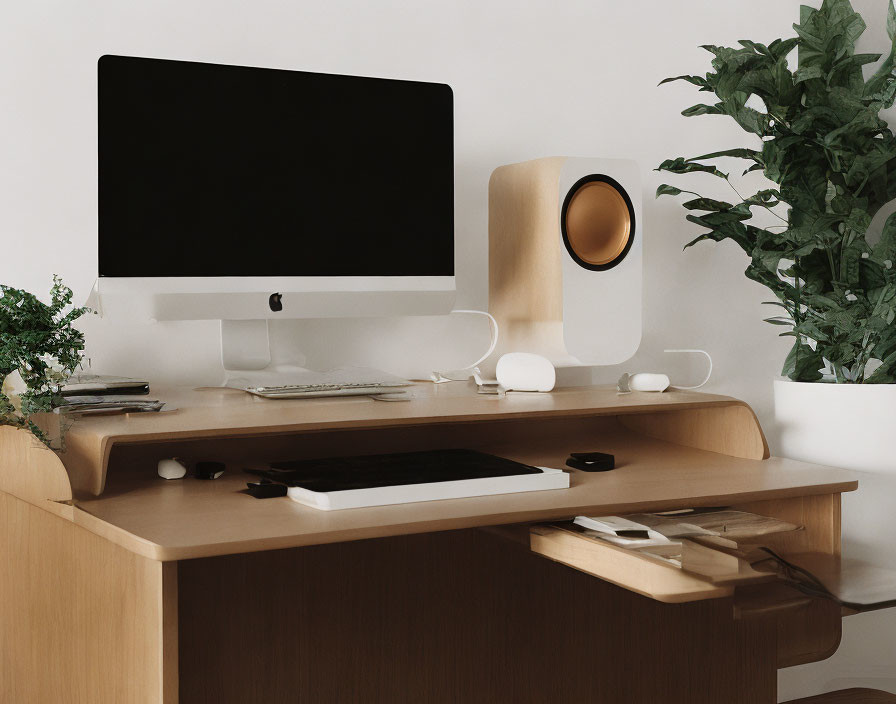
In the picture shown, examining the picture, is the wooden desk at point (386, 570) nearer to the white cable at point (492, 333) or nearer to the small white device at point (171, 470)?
the small white device at point (171, 470)

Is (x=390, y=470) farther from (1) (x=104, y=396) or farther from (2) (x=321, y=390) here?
(1) (x=104, y=396)

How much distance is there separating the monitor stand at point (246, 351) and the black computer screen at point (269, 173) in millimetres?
135

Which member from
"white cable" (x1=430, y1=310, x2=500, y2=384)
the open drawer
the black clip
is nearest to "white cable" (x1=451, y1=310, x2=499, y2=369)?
"white cable" (x1=430, y1=310, x2=500, y2=384)

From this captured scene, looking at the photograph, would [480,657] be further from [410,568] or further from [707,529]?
[707,529]

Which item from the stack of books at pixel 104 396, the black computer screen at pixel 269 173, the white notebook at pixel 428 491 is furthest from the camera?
the black computer screen at pixel 269 173

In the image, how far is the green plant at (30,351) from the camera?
1.29 metres

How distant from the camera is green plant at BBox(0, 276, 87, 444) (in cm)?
129

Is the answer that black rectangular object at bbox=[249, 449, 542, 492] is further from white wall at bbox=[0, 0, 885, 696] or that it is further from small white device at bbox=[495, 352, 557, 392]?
white wall at bbox=[0, 0, 885, 696]

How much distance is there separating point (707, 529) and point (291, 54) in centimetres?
119

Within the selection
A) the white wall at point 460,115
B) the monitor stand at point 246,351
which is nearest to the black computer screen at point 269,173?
the monitor stand at point 246,351

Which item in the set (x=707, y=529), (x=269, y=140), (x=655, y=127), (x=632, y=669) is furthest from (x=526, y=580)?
(x=655, y=127)

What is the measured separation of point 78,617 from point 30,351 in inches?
14.1

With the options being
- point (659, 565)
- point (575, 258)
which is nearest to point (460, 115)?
point (575, 258)

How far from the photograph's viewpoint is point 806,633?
1655 mm
